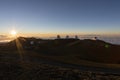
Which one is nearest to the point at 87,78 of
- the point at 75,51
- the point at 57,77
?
the point at 57,77

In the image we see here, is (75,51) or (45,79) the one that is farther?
(75,51)

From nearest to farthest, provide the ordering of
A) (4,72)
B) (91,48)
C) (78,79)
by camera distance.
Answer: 1. (78,79)
2. (4,72)
3. (91,48)

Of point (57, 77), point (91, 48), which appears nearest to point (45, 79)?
point (57, 77)

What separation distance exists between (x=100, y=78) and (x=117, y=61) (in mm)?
16026

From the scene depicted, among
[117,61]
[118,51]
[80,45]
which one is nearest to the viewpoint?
[117,61]

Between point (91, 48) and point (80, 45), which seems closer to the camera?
point (91, 48)

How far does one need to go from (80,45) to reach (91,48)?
3620mm

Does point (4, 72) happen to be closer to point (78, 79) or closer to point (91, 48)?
point (78, 79)

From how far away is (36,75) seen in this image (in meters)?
15.2

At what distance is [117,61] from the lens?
96.0 feet

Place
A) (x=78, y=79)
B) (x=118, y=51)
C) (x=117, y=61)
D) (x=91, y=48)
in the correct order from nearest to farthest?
(x=78, y=79) < (x=117, y=61) < (x=118, y=51) < (x=91, y=48)

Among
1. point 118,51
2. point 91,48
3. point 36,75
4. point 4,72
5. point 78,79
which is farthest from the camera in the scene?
point 91,48

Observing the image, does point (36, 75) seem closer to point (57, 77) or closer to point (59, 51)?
point (57, 77)

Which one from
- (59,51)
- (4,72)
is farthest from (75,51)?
(4,72)
